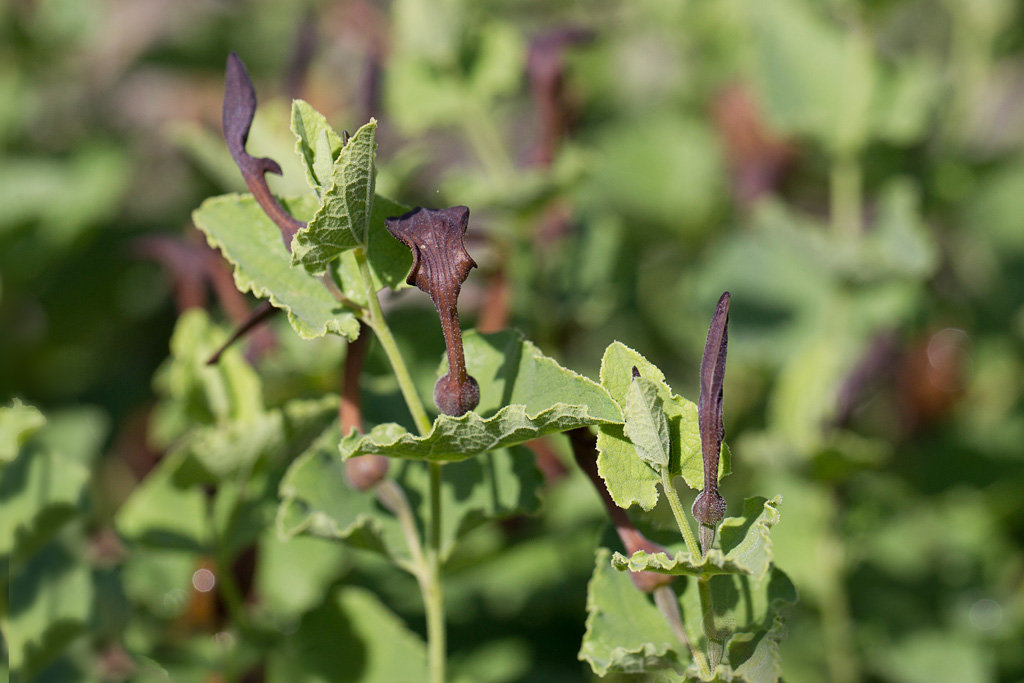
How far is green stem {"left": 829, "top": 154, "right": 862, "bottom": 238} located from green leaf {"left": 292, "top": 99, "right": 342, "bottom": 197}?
28.7 inches

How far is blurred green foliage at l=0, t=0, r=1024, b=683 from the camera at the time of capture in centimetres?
69

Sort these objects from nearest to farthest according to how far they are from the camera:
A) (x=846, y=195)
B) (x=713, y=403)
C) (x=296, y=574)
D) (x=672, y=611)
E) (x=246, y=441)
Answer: (x=713, y=403)
(x=672, y=611)
(x=246, y=441)
(x=296, y=574)
(x=846, y=195)

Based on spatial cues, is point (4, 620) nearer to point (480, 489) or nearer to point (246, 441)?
point (246, 441)

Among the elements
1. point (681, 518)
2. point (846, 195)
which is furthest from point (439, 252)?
point (846, 195)

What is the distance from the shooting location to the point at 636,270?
109 cm

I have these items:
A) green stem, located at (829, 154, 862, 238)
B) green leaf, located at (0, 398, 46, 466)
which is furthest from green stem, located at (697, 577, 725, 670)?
green stem, located at (829, 154, 862, 238)

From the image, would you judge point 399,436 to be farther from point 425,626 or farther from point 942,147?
point 942,147

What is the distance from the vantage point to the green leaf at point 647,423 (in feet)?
1.35

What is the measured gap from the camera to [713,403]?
0.40m

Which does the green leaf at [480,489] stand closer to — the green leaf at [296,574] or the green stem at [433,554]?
the green stem at [433,554]

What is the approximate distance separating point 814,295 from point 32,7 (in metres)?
1.19

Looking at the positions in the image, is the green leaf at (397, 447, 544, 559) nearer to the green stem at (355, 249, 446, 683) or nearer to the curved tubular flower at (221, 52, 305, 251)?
the green stem at (355, 249, 446, 683)

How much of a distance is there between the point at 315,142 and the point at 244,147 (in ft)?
0.12

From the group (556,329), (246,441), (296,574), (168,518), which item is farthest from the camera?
(556,329)
